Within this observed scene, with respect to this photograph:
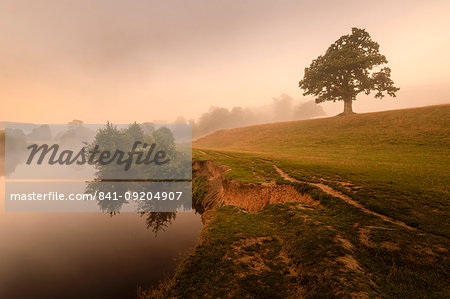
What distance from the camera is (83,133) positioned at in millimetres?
157250

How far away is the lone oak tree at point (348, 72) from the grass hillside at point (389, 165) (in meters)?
8.46

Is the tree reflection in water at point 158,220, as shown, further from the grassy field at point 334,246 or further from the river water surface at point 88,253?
the grassy field at point 334,246

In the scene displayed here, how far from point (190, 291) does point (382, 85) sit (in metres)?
66.3

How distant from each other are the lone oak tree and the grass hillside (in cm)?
846

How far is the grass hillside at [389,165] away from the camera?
9.09m

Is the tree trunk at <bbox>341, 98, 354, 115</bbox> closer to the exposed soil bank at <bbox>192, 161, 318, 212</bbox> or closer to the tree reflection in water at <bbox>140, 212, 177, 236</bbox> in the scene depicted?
the exposed soil bank at <bbox>192, 161, 318, 212</bbox>

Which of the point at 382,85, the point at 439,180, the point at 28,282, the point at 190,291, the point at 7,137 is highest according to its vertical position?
the point at 382,85

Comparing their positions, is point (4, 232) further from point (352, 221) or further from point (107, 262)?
point (352, 221)

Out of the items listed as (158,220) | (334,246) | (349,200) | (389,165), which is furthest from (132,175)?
(389,165)

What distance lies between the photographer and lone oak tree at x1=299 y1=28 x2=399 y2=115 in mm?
48781

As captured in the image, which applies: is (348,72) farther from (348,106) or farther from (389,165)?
(389,165)

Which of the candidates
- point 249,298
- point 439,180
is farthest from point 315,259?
point 439,180

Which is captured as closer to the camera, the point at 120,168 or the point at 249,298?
the point at 249,298

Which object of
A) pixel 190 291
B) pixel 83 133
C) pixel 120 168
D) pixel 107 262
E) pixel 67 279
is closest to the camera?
pixel 190 291
